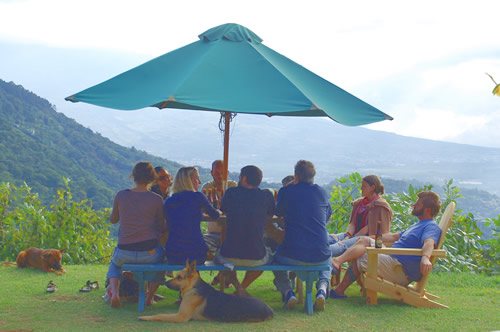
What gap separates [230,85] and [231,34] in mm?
1070

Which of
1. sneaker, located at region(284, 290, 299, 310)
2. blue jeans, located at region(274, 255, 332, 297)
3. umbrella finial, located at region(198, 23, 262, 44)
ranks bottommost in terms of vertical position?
sneaker, located at region(284, 290, 299, 310)

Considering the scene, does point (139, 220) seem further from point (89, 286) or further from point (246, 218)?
point (89, 286)

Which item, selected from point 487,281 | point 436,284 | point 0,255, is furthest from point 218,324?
point 0,255

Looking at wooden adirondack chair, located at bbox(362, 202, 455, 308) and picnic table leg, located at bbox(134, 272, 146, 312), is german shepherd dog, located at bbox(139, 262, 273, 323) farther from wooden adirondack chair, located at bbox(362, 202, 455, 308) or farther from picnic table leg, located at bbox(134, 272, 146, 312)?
wooden adirondack chair, located at bbox(362, 202, 455, 308)

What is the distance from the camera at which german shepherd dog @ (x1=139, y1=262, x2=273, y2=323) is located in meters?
5.62

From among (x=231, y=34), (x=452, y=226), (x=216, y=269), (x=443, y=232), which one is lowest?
(x=216, y=269)

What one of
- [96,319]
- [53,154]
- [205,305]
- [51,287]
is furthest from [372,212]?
[53,154]

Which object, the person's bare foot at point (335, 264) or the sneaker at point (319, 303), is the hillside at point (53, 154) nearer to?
the person's bare foot at point (335, 264)

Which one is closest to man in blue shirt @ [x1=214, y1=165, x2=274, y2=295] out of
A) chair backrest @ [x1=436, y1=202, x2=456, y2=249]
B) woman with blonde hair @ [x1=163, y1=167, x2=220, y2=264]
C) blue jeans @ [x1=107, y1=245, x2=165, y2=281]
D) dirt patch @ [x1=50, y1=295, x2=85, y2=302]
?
woman with blonde hair @ [x1=163, y1=167, x2=220, y2=264]

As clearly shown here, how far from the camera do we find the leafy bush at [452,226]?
381 inches

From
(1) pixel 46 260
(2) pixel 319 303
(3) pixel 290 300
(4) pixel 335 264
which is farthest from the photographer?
(1) pixel 46 260

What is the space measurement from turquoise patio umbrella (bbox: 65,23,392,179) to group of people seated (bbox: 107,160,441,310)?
0.60 m

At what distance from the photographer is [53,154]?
27094 mm

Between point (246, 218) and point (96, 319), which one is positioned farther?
point (246, 218)
